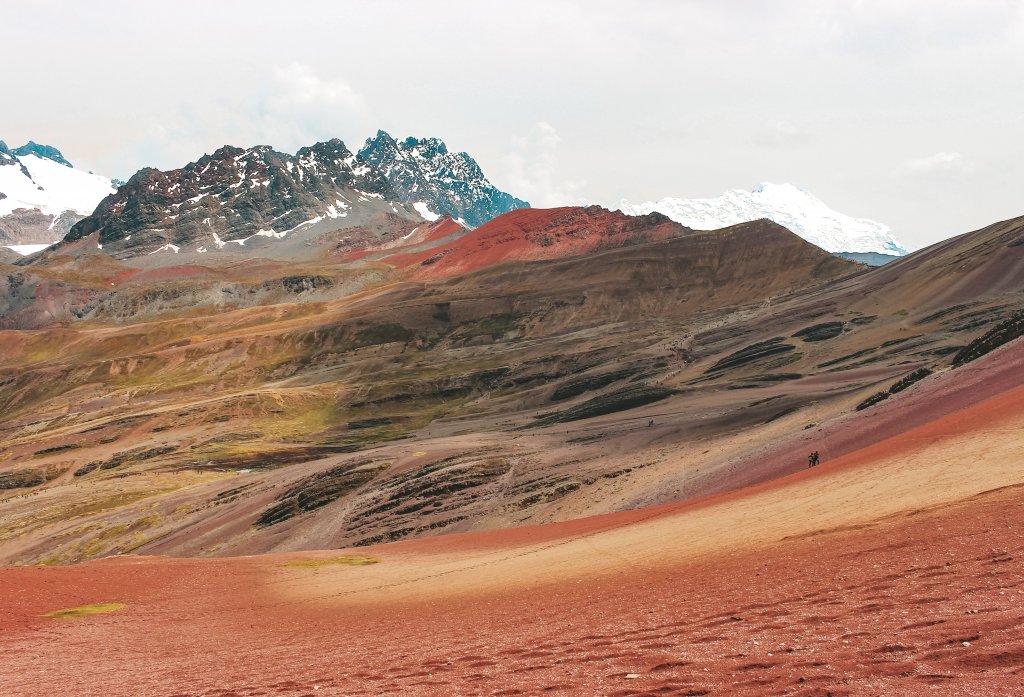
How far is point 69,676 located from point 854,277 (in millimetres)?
150147

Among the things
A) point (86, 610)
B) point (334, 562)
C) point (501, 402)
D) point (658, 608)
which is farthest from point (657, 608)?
point (501, 402)

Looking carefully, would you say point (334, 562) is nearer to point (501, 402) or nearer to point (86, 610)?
point (86, 610)

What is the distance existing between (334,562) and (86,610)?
52.6ft

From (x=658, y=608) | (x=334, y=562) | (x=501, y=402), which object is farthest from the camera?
(x=501, y=402)

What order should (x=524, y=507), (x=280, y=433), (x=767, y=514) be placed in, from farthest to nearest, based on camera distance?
(x=280, y=433)
(x=524, y=507)
(x=767, y=514)

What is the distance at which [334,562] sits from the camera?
44.6 m

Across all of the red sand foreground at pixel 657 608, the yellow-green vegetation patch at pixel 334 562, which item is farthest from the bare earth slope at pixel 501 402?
the red sand foreground at pixel 657 608

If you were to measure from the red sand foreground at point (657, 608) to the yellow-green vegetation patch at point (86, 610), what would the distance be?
0.58m

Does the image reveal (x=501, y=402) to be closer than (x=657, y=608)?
No

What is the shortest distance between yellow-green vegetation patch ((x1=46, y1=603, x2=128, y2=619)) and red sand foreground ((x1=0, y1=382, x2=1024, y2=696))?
0.58m

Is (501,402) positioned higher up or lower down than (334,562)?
higher up

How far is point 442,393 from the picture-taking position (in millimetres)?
143375

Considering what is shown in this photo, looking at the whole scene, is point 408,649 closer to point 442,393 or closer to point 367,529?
point 367,529

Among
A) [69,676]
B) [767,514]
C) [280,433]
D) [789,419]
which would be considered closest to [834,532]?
[767,514]
